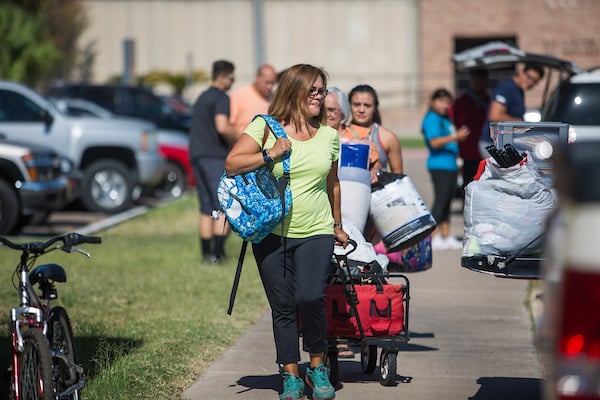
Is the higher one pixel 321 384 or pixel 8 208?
pixel 8 208

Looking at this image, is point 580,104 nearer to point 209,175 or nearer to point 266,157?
point 209,175

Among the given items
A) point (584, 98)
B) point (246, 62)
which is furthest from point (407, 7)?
point (584, 98)

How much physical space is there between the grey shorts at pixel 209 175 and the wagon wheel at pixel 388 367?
4.82m

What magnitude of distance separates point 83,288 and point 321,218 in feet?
15.5

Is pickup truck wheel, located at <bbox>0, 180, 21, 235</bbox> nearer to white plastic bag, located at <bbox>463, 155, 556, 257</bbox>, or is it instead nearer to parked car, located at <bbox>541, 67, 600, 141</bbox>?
parked car, located at <bbox>541, 67, 600, 141</bbox>

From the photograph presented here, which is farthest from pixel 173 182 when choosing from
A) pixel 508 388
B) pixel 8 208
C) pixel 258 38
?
pixel 508 388

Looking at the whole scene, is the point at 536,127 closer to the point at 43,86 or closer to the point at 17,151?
the point at 17,151

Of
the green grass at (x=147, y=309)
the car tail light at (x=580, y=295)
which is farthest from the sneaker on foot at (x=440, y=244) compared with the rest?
the car tail light at (x=580, y=295)

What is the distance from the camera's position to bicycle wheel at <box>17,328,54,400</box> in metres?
5.43

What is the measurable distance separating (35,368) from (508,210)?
8.38ft

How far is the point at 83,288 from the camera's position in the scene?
1062cm

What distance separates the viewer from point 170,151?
20312 mm

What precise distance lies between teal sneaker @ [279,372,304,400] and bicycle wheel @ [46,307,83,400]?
1.17 metres

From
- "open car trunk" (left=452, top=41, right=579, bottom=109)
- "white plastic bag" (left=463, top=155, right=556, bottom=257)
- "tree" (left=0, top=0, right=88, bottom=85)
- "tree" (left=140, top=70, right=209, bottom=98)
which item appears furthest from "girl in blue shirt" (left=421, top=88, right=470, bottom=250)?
"tree" (left=140, top=70, right=209, bottom=98)
